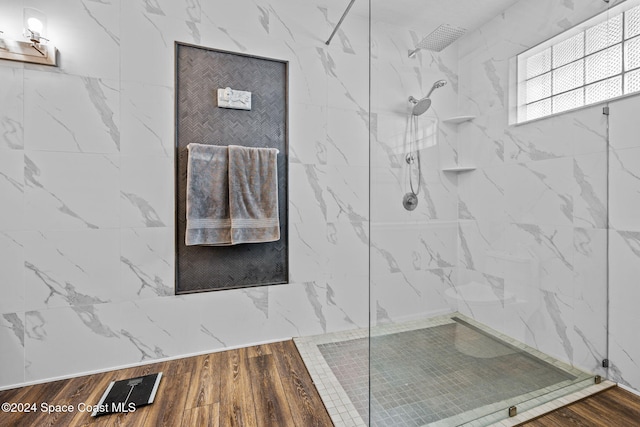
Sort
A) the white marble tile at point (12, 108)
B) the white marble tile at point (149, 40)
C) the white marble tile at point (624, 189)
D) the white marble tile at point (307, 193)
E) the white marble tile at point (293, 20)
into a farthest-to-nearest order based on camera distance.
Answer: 1. the white marble tile at point (307, 193)
2. the white marble tile at point (293, 20)
3. the white marble tile at point (149, 40)
4. the white marble tile at point (12, 108)
5. the white marble tile at point (624, 189)

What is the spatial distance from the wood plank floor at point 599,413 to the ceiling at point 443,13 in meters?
1.86

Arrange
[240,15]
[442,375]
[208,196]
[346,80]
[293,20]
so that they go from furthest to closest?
[346,80] → [293,20] → [240,15] → [208,196] → [442,375]

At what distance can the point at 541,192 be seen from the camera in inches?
59.7

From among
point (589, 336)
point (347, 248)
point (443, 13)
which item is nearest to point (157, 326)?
point (347, 248)

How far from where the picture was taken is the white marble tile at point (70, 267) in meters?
1.76

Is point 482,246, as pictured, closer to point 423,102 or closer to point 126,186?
point 423,102

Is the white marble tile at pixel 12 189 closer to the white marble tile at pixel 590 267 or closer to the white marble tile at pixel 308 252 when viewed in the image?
the white marble tile at pixel 308 252

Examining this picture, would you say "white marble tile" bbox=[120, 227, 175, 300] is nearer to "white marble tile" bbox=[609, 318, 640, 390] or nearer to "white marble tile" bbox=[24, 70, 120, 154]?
"white marble tile" bbox=[24, 70, 120, 154]

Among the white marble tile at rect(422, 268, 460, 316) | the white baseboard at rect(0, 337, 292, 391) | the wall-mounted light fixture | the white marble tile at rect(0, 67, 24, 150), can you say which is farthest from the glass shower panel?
the white marble tile at rect(0, 67, 24, 150)

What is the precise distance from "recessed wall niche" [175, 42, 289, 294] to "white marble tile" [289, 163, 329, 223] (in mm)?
56

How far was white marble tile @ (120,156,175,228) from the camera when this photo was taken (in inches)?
75.8

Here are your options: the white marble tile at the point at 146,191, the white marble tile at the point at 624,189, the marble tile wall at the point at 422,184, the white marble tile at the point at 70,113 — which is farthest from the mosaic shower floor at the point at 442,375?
the white marble tile at the point at 70,113

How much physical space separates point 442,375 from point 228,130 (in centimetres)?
195

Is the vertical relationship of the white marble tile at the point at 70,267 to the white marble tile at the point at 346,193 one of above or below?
below
